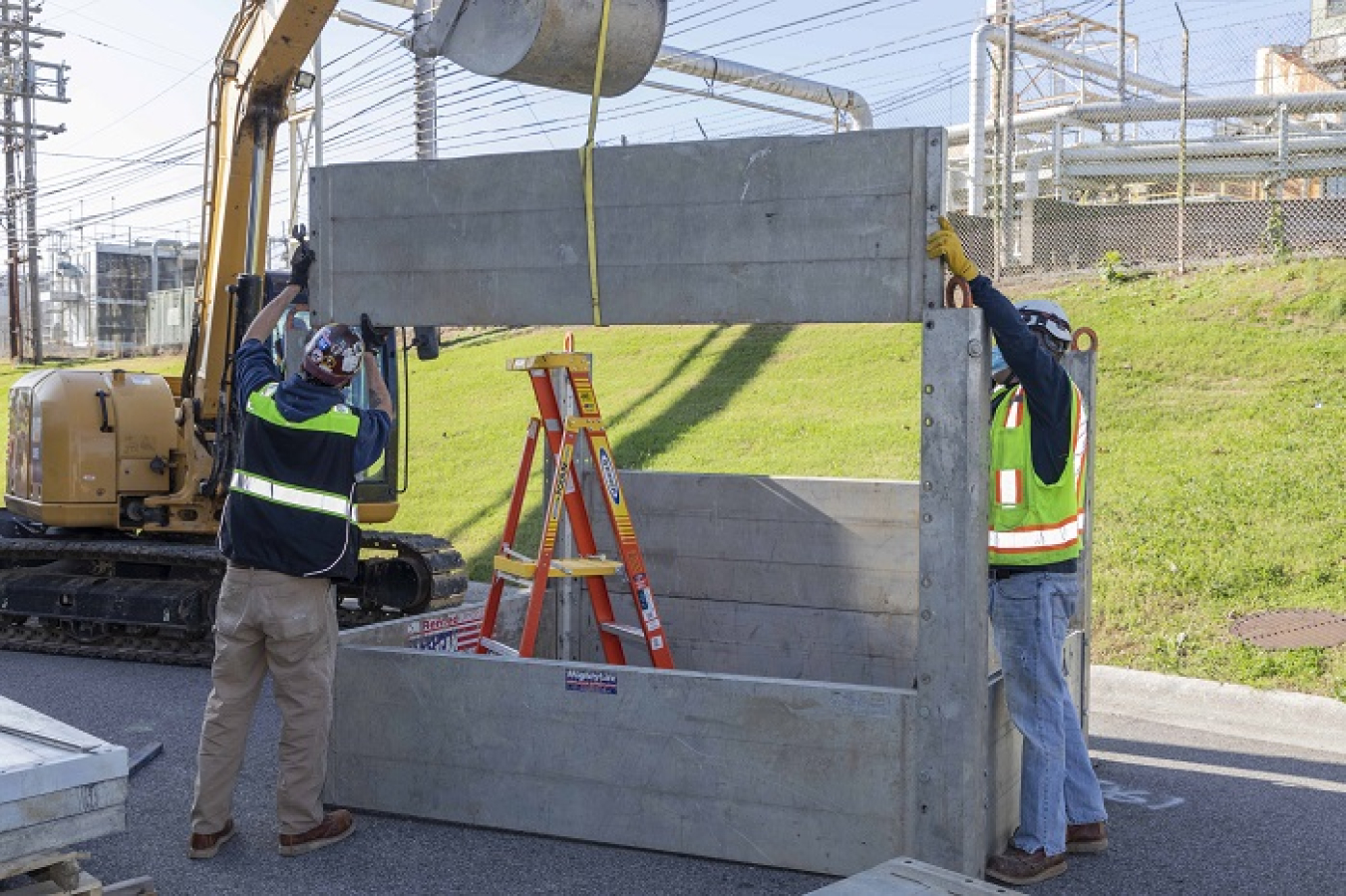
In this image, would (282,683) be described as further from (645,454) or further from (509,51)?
(645,454)

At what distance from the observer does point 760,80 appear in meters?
22.1

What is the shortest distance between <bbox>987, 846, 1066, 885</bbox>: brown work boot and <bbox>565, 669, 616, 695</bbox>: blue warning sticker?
1.60 m

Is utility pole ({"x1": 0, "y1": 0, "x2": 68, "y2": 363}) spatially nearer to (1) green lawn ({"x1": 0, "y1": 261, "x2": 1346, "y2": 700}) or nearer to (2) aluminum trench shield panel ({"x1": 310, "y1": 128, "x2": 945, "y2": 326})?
(1) green lawn ({"x1": 0, "y1": 261, "x2": 1346, "y2": 700})

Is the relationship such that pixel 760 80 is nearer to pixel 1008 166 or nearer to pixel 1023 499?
pixel 1008 166

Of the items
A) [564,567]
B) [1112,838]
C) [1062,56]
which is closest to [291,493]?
[564,567]

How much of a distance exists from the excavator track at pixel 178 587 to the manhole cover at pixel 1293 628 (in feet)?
18.3

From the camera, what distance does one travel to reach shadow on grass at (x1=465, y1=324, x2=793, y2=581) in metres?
13.2

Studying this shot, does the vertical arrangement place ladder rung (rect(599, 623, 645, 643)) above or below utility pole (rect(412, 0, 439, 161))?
below

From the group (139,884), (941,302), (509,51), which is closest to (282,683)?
(139,884)

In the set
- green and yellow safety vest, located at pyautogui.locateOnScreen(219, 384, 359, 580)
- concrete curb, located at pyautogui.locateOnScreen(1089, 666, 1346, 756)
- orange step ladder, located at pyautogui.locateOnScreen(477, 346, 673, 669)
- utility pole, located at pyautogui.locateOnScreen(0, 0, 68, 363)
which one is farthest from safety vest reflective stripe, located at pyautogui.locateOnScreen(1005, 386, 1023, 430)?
utility pole, located at pyautogui.locateOnScreen(0, 0, 68, 363)

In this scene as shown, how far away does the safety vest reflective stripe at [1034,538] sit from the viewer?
17.7ft

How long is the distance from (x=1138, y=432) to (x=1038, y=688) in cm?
698

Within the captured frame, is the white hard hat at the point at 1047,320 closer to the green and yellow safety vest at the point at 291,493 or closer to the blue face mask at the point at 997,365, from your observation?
the blue face mask at the point at 997,365

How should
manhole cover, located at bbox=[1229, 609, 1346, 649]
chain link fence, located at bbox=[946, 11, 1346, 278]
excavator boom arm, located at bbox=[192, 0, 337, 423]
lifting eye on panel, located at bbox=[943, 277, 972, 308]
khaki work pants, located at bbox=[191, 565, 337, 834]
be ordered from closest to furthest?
lifting eye on panel, located at bbox=[943, 277, 972, 308], khaki work pants, located at bbox=[191, 565, 337, 834], manhole cover, located at bbox=[1229, 609, 1346, 649], excavator boom arm, located at bbox=[192, 0, 337, 423], chain link fence, located at bbox=[946, 11, 1346, 278]
